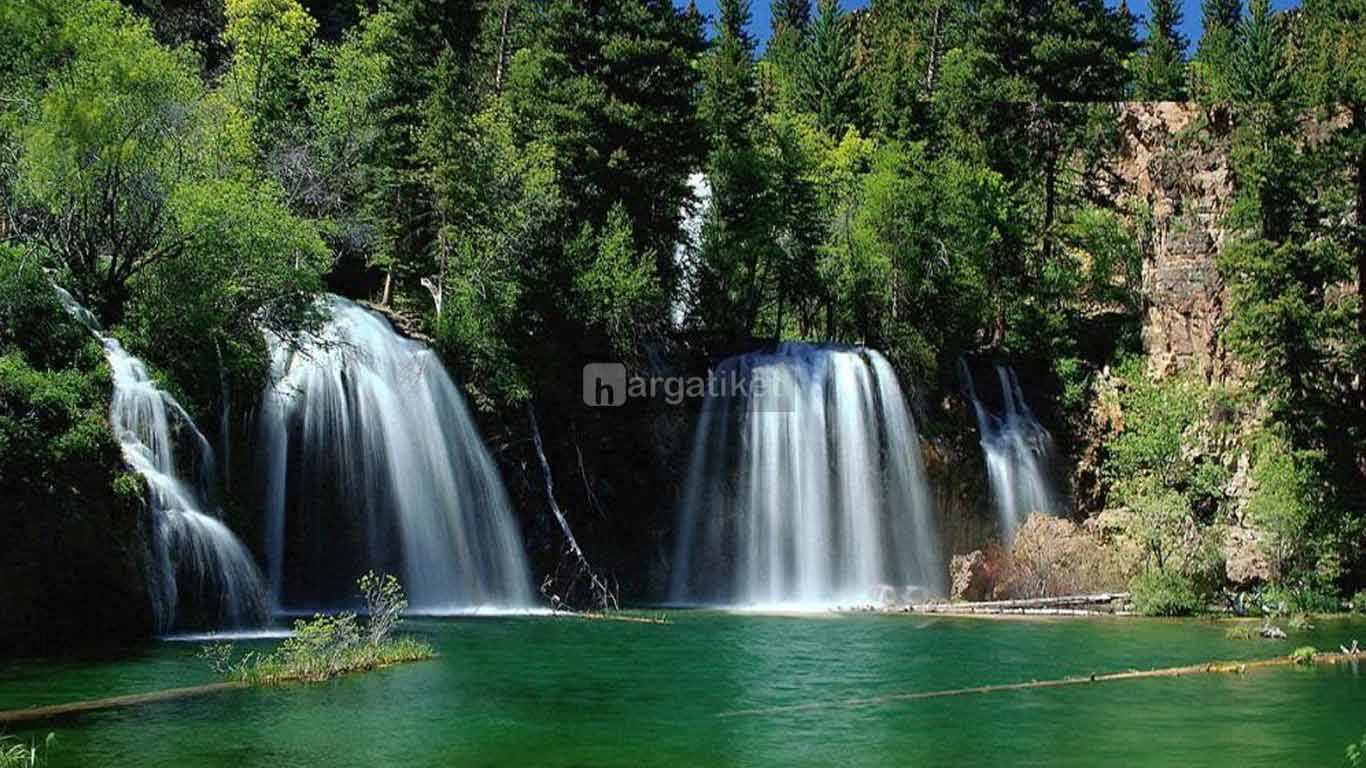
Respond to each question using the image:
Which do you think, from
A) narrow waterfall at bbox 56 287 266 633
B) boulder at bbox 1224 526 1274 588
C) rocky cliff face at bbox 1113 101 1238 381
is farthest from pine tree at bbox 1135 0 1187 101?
narrow waterfall at bbox 56 287 266 633

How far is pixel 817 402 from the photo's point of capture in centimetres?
3672

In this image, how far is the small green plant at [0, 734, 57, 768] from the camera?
35.1 ft

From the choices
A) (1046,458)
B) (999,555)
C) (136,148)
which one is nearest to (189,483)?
(136,148)

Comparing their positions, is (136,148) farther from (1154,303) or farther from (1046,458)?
(1154,303)

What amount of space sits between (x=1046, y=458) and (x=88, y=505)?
91.8ft

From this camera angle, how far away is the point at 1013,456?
127 feet

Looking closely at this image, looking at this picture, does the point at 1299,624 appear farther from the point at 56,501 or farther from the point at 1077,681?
the point at 56,501

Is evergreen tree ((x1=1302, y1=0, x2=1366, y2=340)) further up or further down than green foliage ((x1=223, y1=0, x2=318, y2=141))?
further down

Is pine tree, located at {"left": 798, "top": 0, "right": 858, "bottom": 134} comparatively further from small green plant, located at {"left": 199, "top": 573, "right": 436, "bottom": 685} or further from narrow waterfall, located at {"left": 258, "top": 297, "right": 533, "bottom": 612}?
small green plant, located at {"left": 199, "top": 573, "right": 436, "bottom": 685}

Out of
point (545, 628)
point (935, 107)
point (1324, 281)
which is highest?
point (935, 107)

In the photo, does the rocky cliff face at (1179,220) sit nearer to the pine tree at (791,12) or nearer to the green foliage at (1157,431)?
the green foliage at (1157,431)

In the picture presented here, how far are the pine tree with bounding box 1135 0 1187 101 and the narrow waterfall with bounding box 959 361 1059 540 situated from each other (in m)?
21.5

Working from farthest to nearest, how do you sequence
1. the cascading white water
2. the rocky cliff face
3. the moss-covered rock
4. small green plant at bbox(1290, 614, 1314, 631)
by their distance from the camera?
the rocky cliff face, the cascading white water, small green plant at bbox(1290, 614, 1314, 631), the moss-covered rock

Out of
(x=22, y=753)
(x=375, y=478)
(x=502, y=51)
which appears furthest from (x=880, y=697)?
(x=502, y=51)
